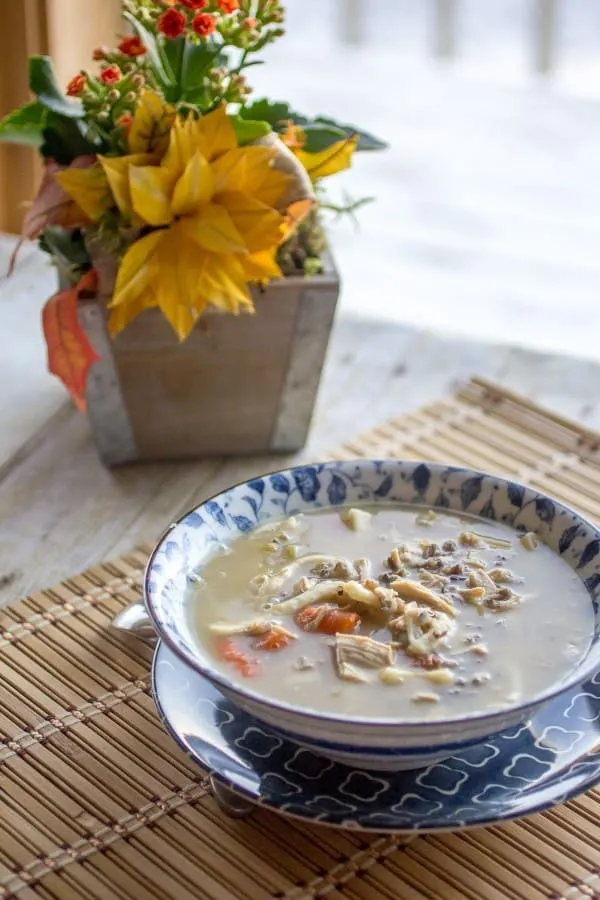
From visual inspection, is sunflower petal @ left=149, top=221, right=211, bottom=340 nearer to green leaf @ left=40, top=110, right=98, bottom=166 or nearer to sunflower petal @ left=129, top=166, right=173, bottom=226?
sunflower petal @ left=129, top=166, right=173, bottom=226

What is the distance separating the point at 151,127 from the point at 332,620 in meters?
0.54

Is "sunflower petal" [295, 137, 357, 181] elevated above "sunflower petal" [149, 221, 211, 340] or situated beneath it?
elevated above

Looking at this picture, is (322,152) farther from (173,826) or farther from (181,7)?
(173,826)

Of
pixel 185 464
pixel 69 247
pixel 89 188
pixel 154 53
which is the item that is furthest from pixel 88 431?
pixel 154 53

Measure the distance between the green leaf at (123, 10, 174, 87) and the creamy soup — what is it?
48 centimetres

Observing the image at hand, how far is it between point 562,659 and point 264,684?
8.9 inches

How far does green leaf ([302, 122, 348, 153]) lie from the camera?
1355 mm

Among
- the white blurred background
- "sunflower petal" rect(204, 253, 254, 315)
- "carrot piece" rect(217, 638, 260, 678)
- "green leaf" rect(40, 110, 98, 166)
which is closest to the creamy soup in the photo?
"carrot piece" rect(217, 638, 260, 678)

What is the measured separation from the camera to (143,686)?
1.14 meters

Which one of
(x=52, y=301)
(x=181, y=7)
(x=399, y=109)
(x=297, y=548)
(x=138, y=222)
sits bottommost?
(x=399, y=109)

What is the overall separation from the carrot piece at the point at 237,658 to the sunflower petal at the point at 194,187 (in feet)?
1.51

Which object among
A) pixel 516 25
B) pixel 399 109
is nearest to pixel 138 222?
pixel 399 109

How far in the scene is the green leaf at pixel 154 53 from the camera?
126cm

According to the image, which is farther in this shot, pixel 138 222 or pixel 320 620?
pixel 138 222
